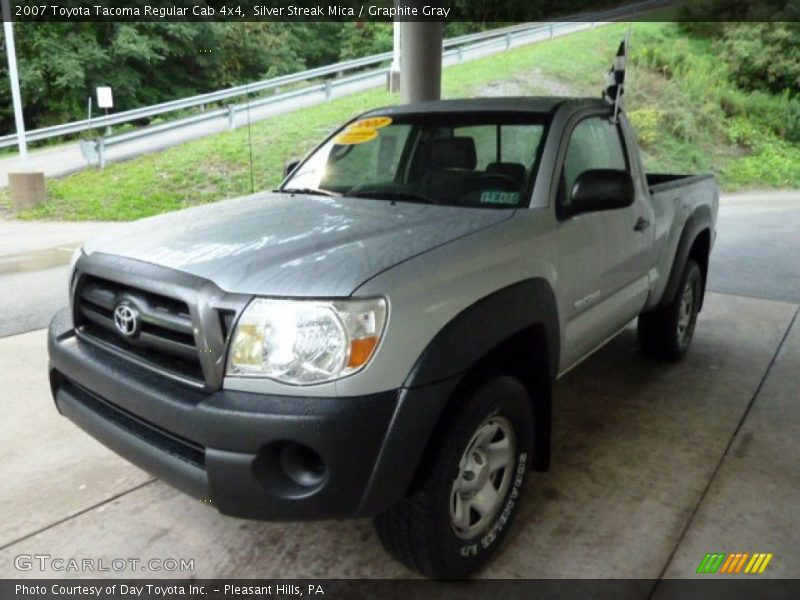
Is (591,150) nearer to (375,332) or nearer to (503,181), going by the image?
(503,181)

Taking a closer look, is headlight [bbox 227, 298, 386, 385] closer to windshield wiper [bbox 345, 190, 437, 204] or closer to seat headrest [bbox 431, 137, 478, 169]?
windshield wiper [bbox 345, 190, 437, 204]

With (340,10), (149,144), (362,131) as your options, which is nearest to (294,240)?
(362,131)

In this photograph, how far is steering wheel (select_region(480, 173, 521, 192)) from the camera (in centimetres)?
295

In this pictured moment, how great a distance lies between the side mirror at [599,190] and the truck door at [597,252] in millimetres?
97

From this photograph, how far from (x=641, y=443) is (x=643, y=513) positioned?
696mm

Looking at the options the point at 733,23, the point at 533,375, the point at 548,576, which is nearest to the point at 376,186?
the point at 533,375

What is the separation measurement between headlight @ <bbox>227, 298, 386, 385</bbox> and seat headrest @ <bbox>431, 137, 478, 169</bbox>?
1.50 meters

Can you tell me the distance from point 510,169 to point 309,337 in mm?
1528

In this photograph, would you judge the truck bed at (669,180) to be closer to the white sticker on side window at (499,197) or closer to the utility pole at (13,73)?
the white sticker on side window at (499,197)

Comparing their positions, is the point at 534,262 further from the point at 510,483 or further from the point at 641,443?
the point at 641,443

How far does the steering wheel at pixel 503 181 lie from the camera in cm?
295

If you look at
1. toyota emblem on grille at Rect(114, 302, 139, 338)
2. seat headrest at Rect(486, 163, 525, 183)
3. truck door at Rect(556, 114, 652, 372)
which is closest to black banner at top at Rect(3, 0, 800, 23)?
truck door at Rect(556, 114, 652, 372)

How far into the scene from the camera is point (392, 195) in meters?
3.13

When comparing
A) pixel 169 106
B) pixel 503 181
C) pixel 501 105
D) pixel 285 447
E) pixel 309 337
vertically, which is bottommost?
pixel 285 447
